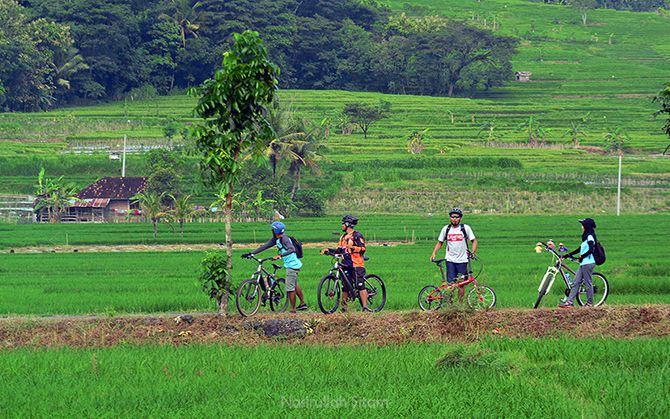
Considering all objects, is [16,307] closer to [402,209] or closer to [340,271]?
[340,271]

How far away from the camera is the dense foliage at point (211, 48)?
7906cm

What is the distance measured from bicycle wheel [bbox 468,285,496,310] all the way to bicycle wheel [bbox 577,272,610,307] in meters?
1.36

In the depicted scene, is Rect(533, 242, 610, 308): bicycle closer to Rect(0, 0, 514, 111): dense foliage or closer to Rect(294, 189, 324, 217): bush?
Rect(294, 189, 324, 217): bush

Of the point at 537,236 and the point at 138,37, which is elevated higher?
the point at 138,37

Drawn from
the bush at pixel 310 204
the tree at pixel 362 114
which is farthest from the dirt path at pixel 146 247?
the tree at pixel 362 114

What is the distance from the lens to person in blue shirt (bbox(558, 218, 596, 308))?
48.0ft

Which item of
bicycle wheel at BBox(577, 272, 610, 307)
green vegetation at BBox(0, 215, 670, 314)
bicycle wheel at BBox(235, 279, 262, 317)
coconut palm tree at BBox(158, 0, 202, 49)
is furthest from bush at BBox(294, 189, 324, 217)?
coconut palm tree at BBox(158, 0, 202, 49)

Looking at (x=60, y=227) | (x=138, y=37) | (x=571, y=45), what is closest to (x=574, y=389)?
(x=60, y=227)

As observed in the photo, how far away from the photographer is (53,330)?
1349cm

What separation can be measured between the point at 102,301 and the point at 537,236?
2198 cm

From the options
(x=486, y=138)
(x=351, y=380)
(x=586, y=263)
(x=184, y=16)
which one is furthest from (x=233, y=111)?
(x=184, y=16)

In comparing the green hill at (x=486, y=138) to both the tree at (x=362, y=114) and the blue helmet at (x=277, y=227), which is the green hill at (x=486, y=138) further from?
the blue helmet at (x=277, y=227)

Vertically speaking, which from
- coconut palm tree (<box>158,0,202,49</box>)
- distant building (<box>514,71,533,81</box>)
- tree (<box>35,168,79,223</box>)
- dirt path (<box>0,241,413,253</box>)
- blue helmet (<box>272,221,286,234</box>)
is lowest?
dirt path (<box>0,241,413,253</box>)

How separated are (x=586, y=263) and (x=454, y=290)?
6.55 feet
